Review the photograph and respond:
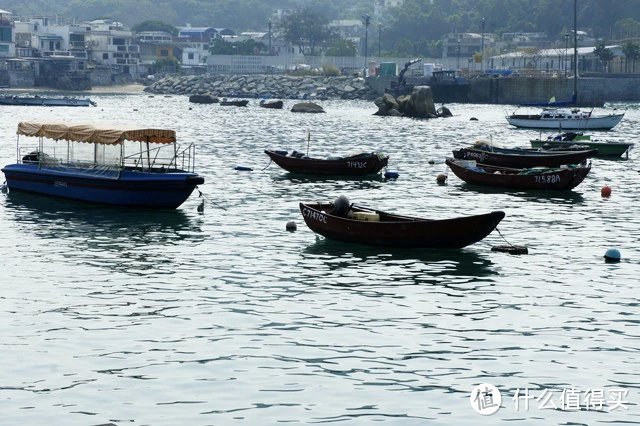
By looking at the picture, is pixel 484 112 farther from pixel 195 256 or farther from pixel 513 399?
pixel 513 399

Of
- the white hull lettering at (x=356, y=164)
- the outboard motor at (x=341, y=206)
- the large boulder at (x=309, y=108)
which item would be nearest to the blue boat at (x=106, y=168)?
the outboard motor at (x=341, y=206)

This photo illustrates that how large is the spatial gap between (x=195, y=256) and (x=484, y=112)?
14370 cm

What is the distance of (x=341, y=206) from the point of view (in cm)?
4244

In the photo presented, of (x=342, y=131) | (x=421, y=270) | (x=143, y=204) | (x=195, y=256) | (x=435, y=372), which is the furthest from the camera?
(x=342, y=131)

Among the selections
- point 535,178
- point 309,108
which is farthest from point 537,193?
point 309,108

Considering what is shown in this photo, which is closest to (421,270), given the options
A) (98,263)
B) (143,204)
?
(98,263)

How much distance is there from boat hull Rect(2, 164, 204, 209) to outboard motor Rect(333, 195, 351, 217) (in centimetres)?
919

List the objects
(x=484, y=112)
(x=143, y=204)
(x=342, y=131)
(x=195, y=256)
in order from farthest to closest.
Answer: (x=484, y=112) → (x=342, y=131) → (x=143, y=204) → (x=195, y=256)

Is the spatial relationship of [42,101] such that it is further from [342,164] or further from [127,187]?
[127,187]

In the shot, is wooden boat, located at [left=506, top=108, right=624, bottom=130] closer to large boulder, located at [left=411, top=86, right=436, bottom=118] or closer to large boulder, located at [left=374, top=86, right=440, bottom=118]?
large boulder, located at [left=411, top=86, right=436, bottom=118]

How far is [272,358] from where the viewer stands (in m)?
27.0

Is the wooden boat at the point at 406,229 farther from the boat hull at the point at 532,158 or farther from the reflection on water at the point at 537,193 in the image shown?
the boat hull at the point at 532,158

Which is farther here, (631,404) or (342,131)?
(342,131)

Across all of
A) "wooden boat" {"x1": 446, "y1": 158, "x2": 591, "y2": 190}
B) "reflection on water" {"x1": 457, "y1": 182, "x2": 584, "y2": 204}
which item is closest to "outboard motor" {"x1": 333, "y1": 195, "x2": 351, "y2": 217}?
"reflection on water" {"x1": 457, "y1": 182, "x2": 584, "y2": 204}
